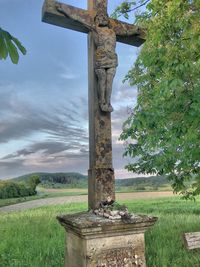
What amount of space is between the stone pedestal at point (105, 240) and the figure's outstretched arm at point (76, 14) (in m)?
2.37

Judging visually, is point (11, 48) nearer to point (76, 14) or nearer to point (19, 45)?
point (19, 45)

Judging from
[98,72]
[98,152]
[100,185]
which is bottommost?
[100,185]

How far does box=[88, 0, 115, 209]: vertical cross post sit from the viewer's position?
3936mm

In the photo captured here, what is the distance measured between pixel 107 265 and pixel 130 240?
369 millimetres

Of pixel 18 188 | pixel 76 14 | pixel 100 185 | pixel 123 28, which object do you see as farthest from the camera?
pixel 18 188

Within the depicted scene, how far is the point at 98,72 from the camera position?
421 cm

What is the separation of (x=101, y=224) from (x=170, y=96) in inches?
164

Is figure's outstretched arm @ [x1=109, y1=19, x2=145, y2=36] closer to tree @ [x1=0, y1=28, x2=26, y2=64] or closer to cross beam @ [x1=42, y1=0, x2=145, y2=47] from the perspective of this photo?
cross beam @ [x1=42, y1=0, x2=145, y2=47]

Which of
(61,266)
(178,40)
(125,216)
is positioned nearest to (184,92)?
(178,40)

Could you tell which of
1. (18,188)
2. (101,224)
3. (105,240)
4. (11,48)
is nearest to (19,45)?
(11,48)

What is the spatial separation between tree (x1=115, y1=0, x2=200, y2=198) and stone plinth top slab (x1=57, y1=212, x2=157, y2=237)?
5.52 feet

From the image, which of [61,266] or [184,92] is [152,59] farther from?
[61,266]

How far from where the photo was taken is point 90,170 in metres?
4.05

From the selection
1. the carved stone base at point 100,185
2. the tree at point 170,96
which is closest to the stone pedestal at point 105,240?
the carved stone base at point 100,185
